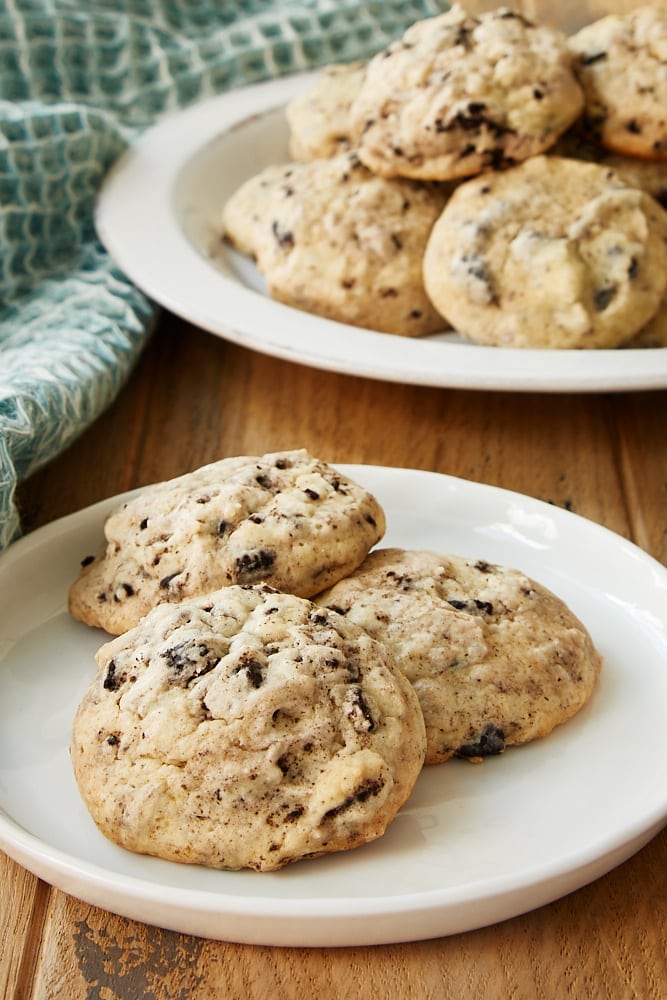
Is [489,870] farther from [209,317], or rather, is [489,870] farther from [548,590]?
[209,317]

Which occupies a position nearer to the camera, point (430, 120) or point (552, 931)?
point (552, 931)

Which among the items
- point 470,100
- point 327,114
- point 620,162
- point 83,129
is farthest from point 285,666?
point 83,129

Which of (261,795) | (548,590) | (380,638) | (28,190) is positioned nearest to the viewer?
(261,795)

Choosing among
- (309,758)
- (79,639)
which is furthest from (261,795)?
(79,639)

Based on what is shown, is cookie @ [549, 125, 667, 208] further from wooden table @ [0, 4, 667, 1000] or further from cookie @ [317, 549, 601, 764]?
cookie @ [317, 549, 601, 764]

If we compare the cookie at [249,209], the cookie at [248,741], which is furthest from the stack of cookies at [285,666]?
the cookie at [249,209]

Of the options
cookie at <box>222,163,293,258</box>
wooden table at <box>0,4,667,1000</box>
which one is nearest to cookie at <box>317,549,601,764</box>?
wooden table at <box>0,4,667,1000</box>

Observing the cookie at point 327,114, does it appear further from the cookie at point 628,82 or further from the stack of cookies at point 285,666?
the stack of cookies at point 285,666

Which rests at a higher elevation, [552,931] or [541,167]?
[541,167]
